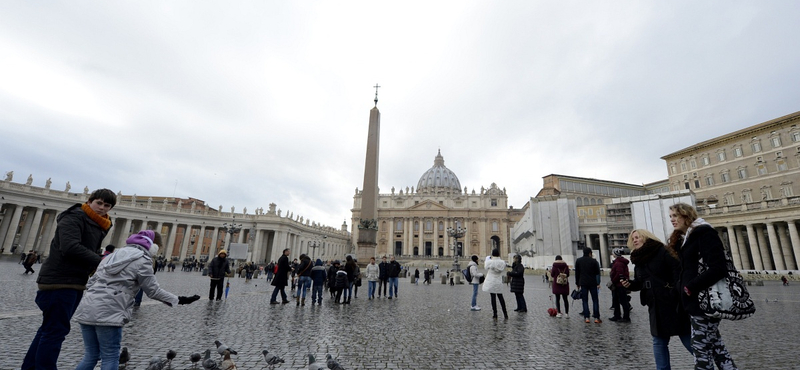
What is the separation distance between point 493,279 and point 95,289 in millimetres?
6653

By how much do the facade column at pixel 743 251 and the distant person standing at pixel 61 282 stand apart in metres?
46.7

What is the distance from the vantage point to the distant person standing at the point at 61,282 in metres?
2.71

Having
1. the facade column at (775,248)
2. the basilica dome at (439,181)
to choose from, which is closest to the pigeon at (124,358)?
the facade column at (775,248)

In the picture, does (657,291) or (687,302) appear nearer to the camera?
(687,302)

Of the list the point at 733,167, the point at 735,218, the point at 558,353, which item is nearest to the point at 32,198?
the point at 558,353

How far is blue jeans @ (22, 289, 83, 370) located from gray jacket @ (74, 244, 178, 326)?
1.46 ft

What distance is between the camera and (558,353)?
4.77 m

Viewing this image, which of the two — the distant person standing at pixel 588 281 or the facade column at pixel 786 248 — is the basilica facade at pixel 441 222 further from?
the distant person standing at pixel 588 281

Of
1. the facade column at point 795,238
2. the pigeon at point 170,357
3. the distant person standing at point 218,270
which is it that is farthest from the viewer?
the facade column at point 795,238

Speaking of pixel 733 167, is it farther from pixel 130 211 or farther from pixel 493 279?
pixel 130 211

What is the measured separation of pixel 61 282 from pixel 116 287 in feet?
2.32

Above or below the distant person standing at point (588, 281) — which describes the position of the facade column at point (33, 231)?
above

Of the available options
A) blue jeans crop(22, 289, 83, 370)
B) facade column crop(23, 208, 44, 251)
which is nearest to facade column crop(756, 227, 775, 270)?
blue jeans crop(22, 289, 83, 370)

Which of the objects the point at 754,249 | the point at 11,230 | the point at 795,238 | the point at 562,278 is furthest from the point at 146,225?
the point at 795,238
